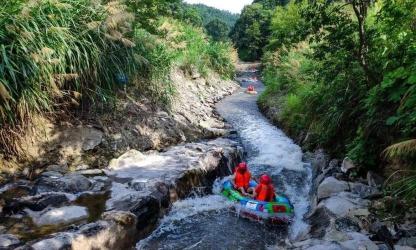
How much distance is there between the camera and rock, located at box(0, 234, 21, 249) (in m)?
4.10

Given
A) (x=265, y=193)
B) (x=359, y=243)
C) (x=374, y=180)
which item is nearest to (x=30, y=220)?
(x=265, y=193)

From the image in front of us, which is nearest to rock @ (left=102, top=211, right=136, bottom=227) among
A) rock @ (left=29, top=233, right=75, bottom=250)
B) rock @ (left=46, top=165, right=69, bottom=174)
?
rock @ (left=29, top=233, right=75, bottom=250)

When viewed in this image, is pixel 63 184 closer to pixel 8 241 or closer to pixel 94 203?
pixel 94 203

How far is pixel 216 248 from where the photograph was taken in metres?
5.22

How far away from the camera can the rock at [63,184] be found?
18.7 ft

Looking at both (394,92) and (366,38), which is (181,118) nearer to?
(366,38)

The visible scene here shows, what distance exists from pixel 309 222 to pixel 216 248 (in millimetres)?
1482

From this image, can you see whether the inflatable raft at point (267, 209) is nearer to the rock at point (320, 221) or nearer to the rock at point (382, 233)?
the rock at point (320, 221)

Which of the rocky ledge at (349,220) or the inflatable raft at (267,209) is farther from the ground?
the rocky ledge at (349,220)

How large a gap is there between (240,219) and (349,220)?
200 cm

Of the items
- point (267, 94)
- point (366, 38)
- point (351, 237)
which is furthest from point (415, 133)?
point (267, 94)

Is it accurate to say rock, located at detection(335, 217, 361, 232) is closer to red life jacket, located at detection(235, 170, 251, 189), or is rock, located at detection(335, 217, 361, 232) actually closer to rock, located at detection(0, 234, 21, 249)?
red life jacket, located at detection(235, 170, 251, 189)

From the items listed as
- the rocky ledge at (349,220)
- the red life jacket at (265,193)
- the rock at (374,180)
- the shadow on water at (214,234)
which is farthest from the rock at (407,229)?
the red life jacket at (265,193)

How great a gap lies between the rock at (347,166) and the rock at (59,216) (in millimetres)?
4284
